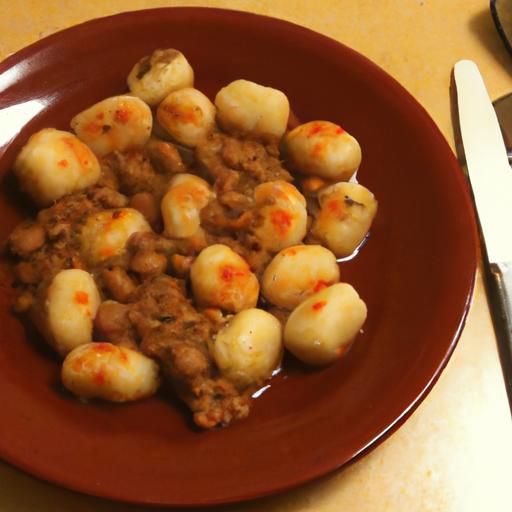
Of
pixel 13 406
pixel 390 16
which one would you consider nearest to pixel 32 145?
pixel 13 406

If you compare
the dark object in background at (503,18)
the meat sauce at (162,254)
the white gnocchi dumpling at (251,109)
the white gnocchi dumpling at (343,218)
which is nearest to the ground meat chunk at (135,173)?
the meat sauce at (162,254)

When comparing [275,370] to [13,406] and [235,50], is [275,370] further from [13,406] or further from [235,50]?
→ [235,50]

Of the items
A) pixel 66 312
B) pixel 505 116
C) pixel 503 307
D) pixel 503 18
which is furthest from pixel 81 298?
pixel 503 18

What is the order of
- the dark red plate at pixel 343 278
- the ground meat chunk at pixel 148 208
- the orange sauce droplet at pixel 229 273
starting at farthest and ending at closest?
1. the ground meat chunk at pixel 148 208
2. the orange sauce droplet at pixel 229 273
3. the dark red plate at pixel 343 278

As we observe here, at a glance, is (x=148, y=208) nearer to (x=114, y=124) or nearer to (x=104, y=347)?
(x=114, y=124)

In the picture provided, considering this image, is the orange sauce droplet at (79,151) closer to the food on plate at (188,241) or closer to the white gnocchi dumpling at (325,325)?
the food on plate at (188,241)

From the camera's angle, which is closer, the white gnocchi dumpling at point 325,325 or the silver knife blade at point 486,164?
the white gnocchi dumpling at point 325,325
